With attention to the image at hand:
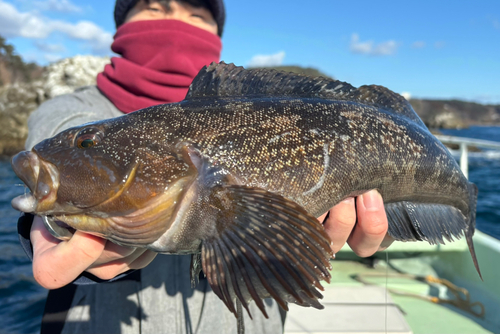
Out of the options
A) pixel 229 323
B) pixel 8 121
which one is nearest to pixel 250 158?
pixel 229 323

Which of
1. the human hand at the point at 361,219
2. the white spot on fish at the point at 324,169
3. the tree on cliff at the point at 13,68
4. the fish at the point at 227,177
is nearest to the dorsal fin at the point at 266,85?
the fish at the point at 227,177

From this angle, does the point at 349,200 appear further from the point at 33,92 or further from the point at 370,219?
the point at 33,92

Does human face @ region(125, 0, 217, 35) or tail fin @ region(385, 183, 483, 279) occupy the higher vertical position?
human face @ region(125, 0, 217, 35)

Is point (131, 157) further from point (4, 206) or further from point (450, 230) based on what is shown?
point (4, 206)

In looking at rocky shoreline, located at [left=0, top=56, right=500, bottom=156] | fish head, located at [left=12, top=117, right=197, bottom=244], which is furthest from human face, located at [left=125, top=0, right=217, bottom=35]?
rocky shoreline, located at [left=0, top=56, right=500, bottom=156]

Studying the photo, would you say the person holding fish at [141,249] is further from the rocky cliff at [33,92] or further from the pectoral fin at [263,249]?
the rocky cliff at [33,92]

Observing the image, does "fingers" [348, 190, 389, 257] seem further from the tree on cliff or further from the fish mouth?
the tree on cliff
